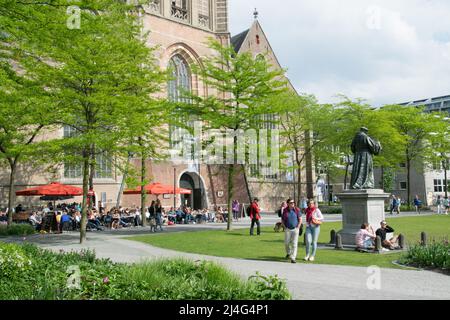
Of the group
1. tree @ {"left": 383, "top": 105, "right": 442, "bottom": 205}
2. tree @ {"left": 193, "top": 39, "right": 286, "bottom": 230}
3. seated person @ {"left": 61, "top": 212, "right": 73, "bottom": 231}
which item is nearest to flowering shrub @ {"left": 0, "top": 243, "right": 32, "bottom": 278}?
tree @ {"left": 193, "top": 39, "right": 286, "bottom": 230}

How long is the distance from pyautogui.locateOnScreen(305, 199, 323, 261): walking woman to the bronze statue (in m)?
3.94

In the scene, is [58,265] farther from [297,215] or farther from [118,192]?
[118,192]

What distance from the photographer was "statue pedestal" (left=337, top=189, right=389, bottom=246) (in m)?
15.2

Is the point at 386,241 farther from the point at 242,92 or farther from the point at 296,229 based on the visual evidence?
the point at 242,92

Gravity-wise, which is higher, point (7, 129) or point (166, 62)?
point (166, 62)

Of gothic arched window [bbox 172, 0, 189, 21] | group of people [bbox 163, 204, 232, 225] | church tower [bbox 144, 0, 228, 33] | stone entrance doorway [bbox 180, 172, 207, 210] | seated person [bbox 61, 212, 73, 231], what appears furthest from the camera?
gothic arched window [bbox 172, 0, 189, 21]

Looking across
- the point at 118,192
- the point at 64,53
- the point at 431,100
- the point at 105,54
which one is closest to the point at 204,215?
the point at 118,192

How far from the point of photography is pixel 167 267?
8.26 m

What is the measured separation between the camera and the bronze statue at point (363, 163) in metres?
16.1

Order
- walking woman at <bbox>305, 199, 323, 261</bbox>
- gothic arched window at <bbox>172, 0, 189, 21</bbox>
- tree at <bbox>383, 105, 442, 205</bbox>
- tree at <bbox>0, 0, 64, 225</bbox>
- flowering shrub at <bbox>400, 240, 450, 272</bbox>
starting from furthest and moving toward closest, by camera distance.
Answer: tree at <bbox>383, 105, 442, 205</bbox> → gothic arched window at <bbox>172, 0, 189, 21</bbox> → walking woman at <bbox>305, 199, 323, 261</bbox> → flowering shrub at <bbox>400, 240, 450, 272</bbox> → tree at <bbox>0, 0, 64, 225</bbox>

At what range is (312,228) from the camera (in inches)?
501

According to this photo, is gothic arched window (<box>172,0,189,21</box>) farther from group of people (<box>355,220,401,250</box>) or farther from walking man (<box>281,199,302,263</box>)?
walking man (<box>281,199,302,263</box>)

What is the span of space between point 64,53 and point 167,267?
9910mm

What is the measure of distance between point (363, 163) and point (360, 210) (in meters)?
1.97
